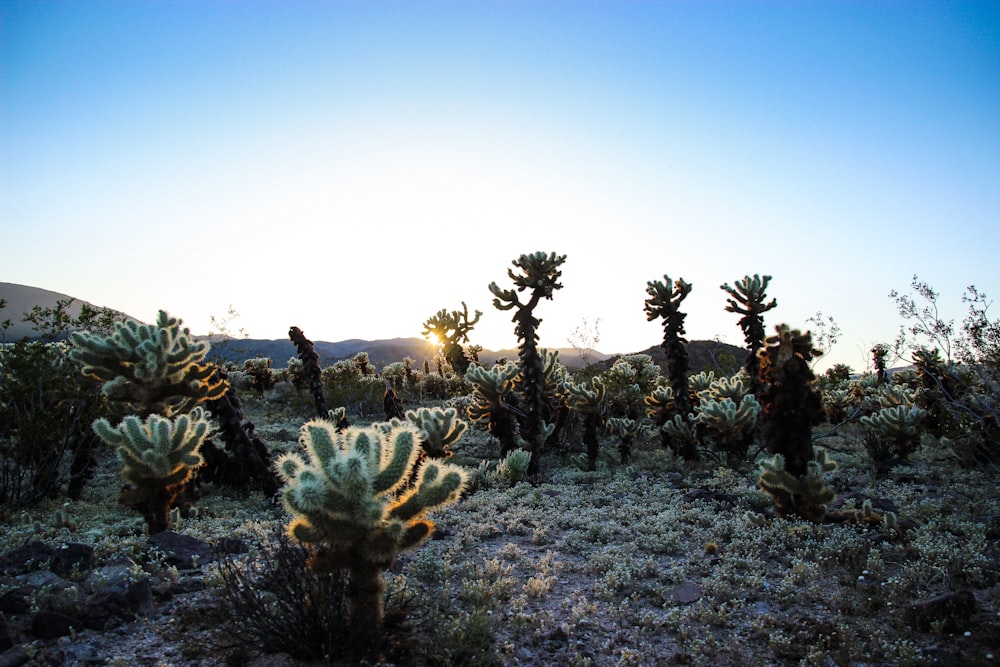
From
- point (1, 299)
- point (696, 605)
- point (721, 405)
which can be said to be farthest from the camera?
point (721, 405)

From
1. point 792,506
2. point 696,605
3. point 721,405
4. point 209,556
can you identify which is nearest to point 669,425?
point 721,405

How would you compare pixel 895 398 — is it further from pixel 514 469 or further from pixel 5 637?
pixel 5 637

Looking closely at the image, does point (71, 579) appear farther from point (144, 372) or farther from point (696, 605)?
point (696, 605)

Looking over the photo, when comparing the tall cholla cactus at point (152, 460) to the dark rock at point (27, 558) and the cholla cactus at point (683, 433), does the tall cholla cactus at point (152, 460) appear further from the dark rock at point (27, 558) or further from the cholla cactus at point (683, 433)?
the cholla cactus at point (683, 433)

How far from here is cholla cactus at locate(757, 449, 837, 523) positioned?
777 centimetres

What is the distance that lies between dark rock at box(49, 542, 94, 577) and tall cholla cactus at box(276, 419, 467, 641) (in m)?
3.07

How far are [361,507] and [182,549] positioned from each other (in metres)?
3.53

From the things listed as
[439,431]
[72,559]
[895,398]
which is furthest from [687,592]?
[895,398]

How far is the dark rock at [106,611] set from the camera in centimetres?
477

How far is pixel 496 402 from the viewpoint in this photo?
13258 millimetres

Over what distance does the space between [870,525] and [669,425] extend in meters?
5.71

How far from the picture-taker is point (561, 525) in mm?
8320

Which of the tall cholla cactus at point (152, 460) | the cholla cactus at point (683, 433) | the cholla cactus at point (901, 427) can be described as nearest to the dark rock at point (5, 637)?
the tall cholla cactus at point (152, 460)

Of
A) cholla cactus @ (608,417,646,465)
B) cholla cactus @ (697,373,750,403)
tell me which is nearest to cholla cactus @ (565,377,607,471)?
cholla cactus @ (608,417,646,465)
